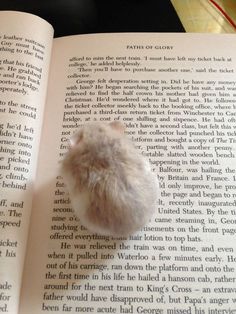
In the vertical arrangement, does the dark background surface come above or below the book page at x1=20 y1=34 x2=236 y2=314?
above

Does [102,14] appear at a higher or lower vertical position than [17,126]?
higher

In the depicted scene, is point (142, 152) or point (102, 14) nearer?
point (142, 152)

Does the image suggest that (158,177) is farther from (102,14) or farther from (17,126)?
(102,14)

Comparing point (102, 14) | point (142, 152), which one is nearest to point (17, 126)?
point (142, 152)

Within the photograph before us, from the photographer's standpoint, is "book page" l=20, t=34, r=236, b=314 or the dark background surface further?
the dark background surface

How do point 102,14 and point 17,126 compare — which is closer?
point 17,126

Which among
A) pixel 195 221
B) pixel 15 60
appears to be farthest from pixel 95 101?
pixel 195 221

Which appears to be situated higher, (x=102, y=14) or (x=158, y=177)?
(x=102, y=14)
